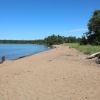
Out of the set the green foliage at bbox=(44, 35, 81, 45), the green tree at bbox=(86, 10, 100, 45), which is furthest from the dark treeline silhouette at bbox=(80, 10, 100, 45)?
the green foliage at bbox=(44, 35, 81, 45)

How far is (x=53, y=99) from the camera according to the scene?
29.6 ft

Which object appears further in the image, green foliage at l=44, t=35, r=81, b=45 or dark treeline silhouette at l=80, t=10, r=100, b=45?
green foliage at l=44, t=35, r=81, b=45

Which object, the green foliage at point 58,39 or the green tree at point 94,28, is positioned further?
the green foliage at point 58,39

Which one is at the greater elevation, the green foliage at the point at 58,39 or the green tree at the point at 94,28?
the green tree at the point at 94,28

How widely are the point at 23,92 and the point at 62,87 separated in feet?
6.01

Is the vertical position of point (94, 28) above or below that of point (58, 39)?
above

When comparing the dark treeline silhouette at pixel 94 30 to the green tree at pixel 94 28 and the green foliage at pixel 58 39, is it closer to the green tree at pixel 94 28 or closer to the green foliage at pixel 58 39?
the green tree at pixel 94 28

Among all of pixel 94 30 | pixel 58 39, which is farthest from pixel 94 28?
pixel 58 39

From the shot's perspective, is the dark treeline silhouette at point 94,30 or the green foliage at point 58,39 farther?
the green foliage at point 58,39

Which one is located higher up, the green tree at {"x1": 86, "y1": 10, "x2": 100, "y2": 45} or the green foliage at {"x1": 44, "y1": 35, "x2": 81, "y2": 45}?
the green tree at {"x1": 86, "y1": 10, "x2": 100, "y2": 45}

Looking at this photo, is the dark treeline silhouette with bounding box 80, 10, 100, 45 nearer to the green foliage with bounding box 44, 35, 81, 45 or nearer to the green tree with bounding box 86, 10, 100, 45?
the green tree with bounding box 86, 10, 100, 45

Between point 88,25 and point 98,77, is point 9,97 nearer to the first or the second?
point 98,77

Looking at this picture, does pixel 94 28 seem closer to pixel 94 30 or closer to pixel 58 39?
pixel 94 30

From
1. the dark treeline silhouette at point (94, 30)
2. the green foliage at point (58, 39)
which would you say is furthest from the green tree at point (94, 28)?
the green foliage at point (58, 39)
